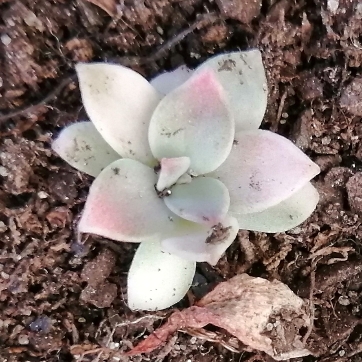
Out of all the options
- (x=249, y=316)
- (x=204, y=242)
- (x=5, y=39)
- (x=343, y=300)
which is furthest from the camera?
(x=343, y=300)

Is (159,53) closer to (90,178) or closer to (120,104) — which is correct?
(120,104)

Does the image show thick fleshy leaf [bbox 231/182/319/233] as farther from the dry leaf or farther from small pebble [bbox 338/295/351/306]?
the dry leaf

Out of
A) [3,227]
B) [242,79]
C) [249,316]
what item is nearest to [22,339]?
[3,227]

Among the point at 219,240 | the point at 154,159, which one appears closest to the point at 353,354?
the point at 219,240

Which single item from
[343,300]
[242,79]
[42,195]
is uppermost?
[242,79]

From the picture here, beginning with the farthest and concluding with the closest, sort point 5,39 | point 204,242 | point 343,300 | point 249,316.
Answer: point 343,300
point 249,316
point 5,39
point 204,242

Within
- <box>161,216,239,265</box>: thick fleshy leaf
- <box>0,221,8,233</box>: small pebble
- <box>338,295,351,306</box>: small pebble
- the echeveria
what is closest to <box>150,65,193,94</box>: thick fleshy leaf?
the echeveria

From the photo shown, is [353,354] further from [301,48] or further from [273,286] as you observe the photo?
[301,48]
